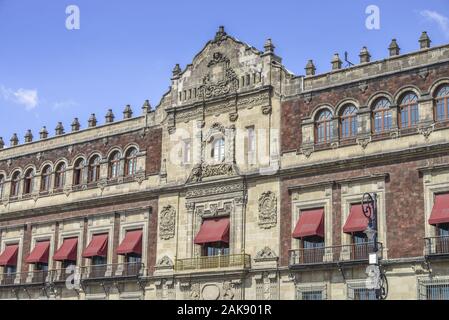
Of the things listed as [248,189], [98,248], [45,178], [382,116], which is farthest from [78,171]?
[382,116]

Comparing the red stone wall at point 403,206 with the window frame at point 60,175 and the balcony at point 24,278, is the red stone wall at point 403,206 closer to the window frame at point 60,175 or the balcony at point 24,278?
the balcony at point 24,278

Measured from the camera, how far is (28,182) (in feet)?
156

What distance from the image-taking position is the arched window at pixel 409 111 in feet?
106

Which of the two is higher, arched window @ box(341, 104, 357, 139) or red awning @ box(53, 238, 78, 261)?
arched window @ box(341, 104, 357, 139)

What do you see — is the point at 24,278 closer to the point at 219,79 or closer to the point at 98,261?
the point at 98,261

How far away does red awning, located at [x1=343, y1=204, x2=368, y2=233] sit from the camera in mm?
31780

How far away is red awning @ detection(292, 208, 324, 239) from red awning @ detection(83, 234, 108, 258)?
39.9 feet

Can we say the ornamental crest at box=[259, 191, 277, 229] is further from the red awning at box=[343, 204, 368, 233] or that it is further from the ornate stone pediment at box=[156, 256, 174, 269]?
the ornate stone pediment at box=[156, 256, 174, 269]

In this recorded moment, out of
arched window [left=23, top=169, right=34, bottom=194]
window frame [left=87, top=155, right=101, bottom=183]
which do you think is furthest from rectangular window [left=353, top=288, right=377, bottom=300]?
arched window [left=23, top=169, right=34, bottom=194]

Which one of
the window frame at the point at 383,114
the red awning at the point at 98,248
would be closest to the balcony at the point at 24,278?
the red awning at the point at 98,248

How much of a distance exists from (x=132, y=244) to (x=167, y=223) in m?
2.25

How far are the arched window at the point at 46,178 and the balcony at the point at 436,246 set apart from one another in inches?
976

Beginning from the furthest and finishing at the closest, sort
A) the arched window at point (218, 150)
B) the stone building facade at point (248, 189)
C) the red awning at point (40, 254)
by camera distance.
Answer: the red awning at point (40, 254), the arched window at point (218, 150), the stone building facade at point (248, 189)

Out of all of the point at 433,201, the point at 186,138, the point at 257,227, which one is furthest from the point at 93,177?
the point at 433,201
